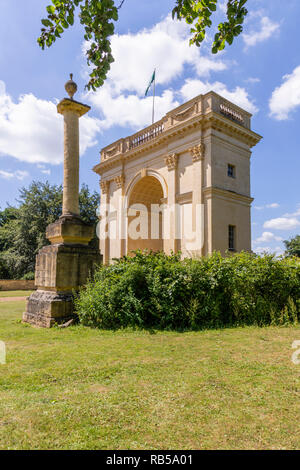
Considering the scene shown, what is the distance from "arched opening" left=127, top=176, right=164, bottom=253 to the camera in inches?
935

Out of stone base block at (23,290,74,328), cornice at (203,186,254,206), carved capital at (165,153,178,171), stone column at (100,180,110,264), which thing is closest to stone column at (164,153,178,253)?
carved capital at (165,153,178,171)

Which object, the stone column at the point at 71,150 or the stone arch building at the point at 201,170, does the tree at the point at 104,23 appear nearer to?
the stone column at the point at 71,150

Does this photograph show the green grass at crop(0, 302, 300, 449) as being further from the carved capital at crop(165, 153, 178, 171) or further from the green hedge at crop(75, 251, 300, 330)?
the carved capital at crop(165, 153, 178, 171)

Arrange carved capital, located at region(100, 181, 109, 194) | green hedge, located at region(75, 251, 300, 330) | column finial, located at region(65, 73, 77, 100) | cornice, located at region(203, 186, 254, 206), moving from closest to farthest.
A: green hedge, located at region(75, 251, 300, 330)
column finial, located at region(65, 73, 77, 100)
cornice, located at region(203, 186, 254, 206)
carved capital, located at region(100, 181, 109, 194)

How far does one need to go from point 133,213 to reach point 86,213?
12055 mm

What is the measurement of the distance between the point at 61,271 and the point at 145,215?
17081 millimetres

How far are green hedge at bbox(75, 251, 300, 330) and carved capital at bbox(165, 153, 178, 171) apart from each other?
43.3 feet

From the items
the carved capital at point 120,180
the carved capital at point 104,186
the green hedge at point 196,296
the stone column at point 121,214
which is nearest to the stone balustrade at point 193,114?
the carved capital at point 120,180

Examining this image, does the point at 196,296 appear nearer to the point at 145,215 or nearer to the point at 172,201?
the point at 172,201

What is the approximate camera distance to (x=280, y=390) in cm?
311

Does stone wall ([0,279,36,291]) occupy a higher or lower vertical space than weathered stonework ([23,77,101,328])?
lower

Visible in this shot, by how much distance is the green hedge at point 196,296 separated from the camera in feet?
21.7
